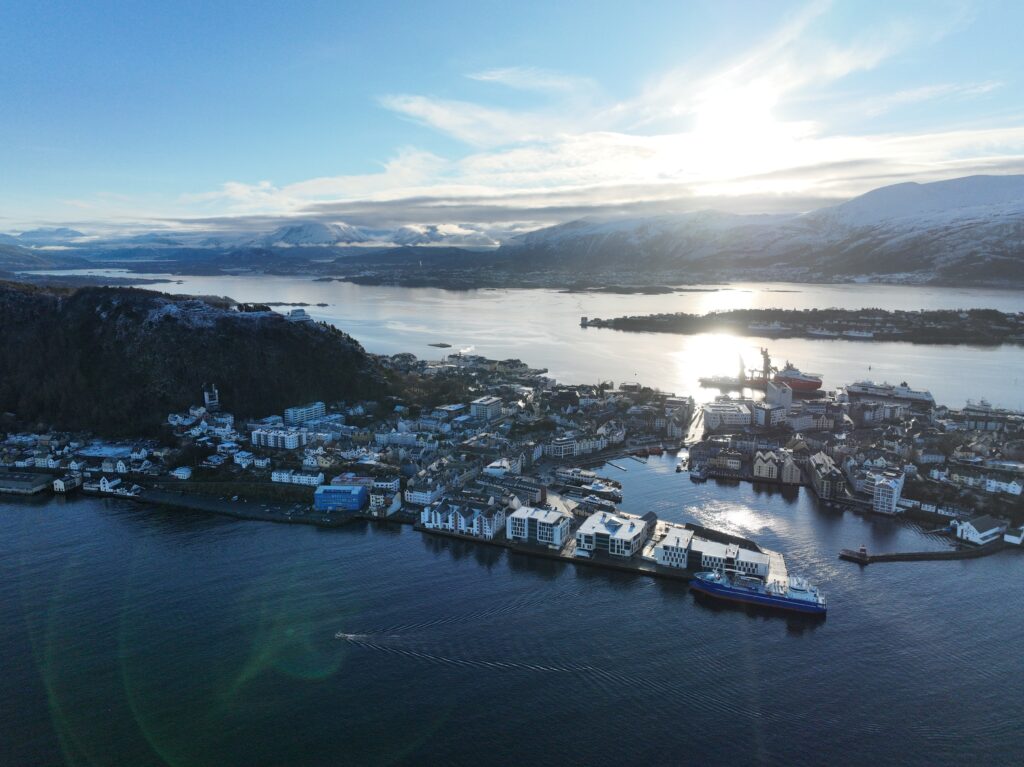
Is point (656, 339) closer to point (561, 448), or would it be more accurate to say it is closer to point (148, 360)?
point (561, 448)

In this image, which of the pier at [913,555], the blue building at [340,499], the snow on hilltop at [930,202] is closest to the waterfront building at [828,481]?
the pier at [913,555]

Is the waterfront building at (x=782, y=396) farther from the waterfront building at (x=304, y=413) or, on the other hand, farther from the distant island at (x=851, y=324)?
the distant island at (x=851, y=324)

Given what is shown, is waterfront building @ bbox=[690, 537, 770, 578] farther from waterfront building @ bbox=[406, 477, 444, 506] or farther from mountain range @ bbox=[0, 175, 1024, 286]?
mountain range @ bbox=[0, 175, 1024, 286]

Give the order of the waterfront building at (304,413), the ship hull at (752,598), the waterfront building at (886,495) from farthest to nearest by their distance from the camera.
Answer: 1. the waterfront building at (304,413)
2. the waterfront building at (886,495)
3. the ship hull at (752,598)

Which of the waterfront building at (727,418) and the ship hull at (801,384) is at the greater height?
the ship hull at (801,384)

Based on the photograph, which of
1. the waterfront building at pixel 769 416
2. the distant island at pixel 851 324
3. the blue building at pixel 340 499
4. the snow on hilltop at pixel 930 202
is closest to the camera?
the blue building at pixel 340 499

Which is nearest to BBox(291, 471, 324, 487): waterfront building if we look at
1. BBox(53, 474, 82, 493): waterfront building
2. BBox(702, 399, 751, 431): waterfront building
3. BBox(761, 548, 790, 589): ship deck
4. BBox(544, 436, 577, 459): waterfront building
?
BBox(53, 474, 82, 493): waterfront building

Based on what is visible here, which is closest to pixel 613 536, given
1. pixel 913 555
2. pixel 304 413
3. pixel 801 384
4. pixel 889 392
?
pixel 913 555

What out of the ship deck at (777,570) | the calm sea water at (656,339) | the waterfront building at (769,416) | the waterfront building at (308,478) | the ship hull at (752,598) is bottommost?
the ship hull at (752,598)
